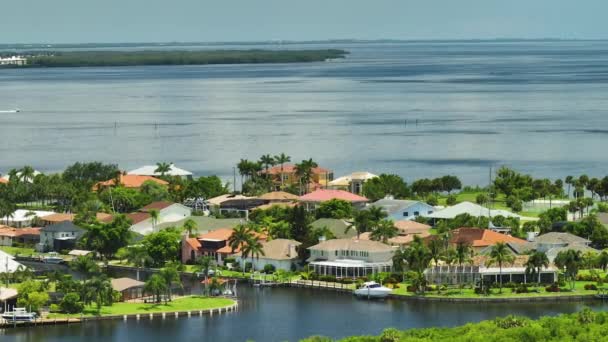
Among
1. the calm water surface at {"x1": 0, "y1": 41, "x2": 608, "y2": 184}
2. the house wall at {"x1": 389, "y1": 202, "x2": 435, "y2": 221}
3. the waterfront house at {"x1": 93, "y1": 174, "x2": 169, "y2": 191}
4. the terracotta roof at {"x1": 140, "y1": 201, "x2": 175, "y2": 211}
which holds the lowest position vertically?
the house wall at {"x1": 389, "y1": 202, "x2": 435, "y2": 221}

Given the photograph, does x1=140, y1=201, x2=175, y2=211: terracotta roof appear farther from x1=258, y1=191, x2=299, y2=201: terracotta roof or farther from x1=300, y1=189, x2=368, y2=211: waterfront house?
x1=300, y1=189, x2=368, y2=211: waterfront house

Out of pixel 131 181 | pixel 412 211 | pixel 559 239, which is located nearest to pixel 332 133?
pixel 131 181

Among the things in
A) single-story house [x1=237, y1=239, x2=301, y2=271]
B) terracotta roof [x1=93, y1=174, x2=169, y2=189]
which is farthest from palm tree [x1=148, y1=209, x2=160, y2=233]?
terracotta roof [x1=93, y1=174, x2=169, y2=189]

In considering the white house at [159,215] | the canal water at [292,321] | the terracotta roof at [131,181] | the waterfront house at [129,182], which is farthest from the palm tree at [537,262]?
the terracotta roof at [131,181]

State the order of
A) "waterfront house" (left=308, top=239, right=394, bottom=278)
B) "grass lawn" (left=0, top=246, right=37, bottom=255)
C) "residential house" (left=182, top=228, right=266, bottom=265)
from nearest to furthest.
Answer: "waterfront house" (left=308, top=239, right=394, bottom=278), "residential house" (left=182, top=228, right=266, bottom=265), "grass lawn" (left=0, top=246, right=37, bottom=255)

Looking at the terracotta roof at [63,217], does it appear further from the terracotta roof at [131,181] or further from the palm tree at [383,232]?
the palm tree at [383,232]

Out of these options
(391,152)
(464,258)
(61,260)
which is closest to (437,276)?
(464,258)

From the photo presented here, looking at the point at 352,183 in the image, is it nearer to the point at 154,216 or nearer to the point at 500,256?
the point at 154,216

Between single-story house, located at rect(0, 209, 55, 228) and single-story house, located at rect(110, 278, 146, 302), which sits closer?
single-story house, located at rect(110, 278, 146, 302)
